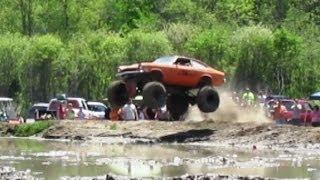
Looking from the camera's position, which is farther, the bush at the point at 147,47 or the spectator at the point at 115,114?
the bush at the point at 147,47

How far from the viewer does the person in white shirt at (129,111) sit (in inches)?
1367

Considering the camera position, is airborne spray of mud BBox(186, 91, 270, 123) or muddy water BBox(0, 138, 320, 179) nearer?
muddy water BBox(0, 138, 320, 179)

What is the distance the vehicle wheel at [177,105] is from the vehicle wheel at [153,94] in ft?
8.70

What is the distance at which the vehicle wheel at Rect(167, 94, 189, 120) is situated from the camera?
33.4 metres

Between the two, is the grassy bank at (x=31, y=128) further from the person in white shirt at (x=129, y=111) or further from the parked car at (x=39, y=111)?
the parked car at (x=39, y=111)

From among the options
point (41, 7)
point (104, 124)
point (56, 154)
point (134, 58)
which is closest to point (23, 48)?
point (134, 58)

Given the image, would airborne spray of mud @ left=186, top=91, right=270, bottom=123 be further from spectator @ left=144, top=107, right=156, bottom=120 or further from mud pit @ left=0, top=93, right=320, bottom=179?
spectator @ left=144, top=107, right=156, bottom=120

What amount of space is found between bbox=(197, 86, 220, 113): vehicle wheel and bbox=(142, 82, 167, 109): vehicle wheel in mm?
1699

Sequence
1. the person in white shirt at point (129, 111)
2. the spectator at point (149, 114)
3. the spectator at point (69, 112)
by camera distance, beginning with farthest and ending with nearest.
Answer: the spectator at point (69, 112) → the spectator at point (149, 114) → the person in white shirt at point (129, 111)

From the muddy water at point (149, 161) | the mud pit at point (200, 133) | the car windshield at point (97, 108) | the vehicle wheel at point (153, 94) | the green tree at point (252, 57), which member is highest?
the green tree at point (252, 57)

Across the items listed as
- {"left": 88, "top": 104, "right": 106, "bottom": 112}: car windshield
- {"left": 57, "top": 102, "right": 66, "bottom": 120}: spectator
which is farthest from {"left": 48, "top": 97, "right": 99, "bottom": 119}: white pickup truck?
{"left": 88, "top": 104, "right": 106, "bottom": 112}: car windshield

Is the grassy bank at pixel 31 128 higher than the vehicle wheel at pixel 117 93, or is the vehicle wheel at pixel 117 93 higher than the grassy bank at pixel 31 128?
the vehicle wheel at pixel 117 93

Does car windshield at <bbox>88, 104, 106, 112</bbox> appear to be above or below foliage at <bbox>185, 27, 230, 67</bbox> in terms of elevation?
below

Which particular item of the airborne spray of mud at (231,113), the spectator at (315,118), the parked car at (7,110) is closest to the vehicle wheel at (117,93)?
the airborne spray of mud at (231,113)
